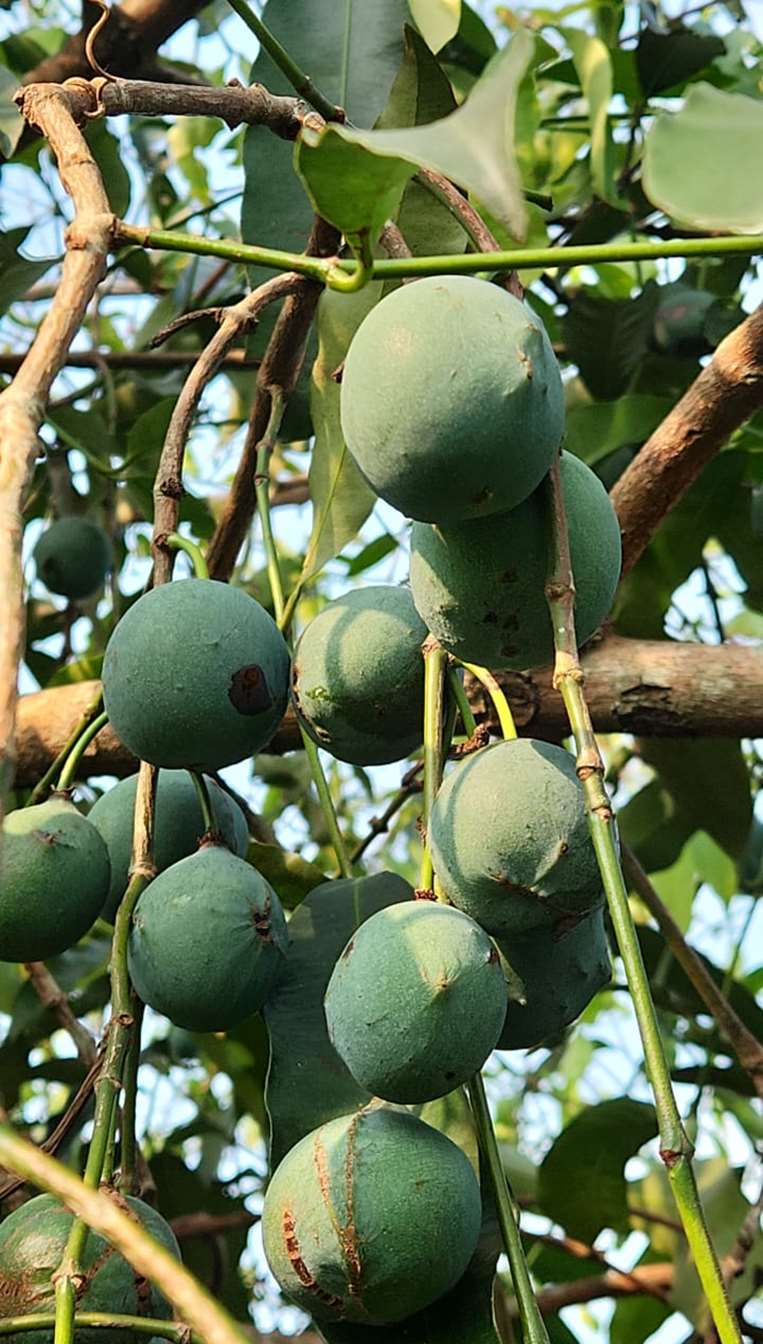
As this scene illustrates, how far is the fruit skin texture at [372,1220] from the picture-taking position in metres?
0.70

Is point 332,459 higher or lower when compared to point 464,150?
lower

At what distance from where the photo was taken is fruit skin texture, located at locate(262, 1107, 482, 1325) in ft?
2.30

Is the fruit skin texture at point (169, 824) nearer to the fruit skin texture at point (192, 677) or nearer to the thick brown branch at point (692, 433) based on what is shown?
the fruit skin texture at point (192, 677)

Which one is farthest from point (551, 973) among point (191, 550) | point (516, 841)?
point (191, 550)

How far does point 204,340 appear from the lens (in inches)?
75.9

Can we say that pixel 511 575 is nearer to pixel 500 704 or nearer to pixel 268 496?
pixel 500 704

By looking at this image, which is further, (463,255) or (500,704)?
(500,704)

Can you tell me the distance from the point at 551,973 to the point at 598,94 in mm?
912

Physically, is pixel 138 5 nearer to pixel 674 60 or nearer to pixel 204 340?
pixel 204 340

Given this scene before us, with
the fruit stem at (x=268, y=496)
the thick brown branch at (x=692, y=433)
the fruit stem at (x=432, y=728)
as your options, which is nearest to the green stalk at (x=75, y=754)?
the fruit stem at (x=268, y=496)

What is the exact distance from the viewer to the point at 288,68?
37.6 inches

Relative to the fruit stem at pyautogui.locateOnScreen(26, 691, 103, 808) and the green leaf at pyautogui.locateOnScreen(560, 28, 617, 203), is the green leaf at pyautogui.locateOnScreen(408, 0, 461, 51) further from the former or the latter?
the fruit stem at pyautogui.locateOnScreen(26, 691, 103, 808)

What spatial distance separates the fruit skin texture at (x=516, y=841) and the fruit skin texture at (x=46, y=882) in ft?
0.89

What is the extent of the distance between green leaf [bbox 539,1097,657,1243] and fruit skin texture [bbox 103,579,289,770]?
2.66 feet
